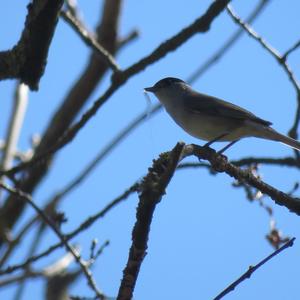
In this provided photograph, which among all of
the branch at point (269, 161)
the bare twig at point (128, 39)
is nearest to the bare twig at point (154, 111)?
the branch at point (269, 161)

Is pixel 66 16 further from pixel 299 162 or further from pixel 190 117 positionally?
pixel 299 162

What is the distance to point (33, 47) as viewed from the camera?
3.54m

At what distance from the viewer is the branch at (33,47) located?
3.38 meters

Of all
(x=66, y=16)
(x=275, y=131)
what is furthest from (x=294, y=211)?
(x=66, y=16)

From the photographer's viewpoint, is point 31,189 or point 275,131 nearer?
point 275,131

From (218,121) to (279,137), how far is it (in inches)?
26.3

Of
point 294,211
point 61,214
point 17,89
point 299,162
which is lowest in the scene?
point 294,211

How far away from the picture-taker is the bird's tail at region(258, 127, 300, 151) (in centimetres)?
511

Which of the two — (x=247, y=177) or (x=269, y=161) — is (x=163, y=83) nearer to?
(x=269, y=161)

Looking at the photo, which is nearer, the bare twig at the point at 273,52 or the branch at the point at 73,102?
the bare twig at the point at 273,52

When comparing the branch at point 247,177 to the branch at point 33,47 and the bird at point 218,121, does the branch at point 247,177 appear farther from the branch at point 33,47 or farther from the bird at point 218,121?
the bird at point 218,121

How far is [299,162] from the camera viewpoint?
192 inches

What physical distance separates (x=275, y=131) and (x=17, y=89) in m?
3.63

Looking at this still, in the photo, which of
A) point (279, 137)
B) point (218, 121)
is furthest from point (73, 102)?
point (279, 137)
